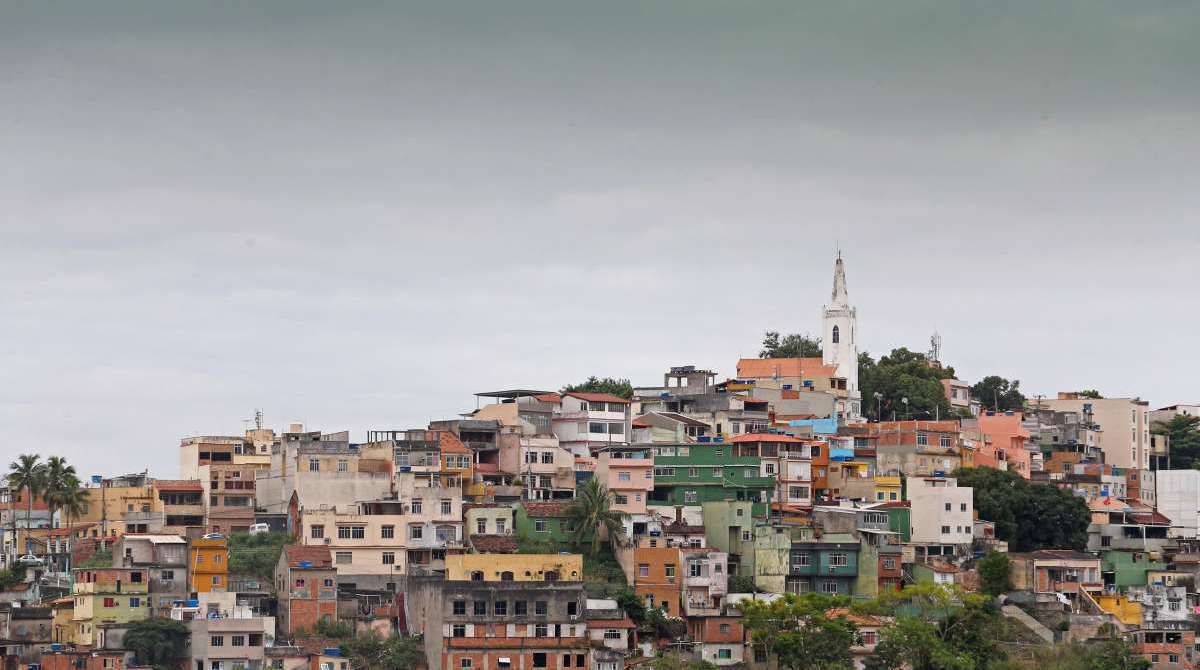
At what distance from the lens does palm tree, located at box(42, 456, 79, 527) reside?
7650 centimetres

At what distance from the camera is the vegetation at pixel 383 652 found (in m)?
64.7

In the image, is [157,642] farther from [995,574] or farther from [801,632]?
[995,574]

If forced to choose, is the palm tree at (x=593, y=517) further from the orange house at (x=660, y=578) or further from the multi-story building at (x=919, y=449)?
the multi-story building at (x=919, y=449)

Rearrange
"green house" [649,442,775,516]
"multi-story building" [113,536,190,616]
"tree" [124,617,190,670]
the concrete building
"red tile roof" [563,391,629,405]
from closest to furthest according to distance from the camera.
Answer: "tree" [124,617,190,670], "multi-story building" [113,536,190,616], "green house" [649,442,775,516], "red tile roof" [563,391,629,405], the concrete building

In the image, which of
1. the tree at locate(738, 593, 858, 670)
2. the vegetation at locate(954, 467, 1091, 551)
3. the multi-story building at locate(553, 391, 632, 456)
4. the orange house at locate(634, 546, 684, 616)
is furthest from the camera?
the multi-story building at locate(553, 391, 632, 456)

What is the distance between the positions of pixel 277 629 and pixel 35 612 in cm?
691

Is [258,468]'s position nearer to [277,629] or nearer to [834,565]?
[277,629]

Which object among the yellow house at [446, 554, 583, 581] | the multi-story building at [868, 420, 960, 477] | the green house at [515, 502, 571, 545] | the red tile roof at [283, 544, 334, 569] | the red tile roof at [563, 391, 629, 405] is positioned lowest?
the yellow house at [446, 554, 583, 581]

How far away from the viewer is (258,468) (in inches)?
3103

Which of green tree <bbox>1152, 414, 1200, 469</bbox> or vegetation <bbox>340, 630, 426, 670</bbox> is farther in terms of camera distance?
green tree <bbox>1152, 414, 1200, 469</bbox>

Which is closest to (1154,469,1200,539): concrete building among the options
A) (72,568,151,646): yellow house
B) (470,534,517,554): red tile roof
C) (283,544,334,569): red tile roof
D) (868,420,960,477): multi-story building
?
(868,420,960,477): multi-story building

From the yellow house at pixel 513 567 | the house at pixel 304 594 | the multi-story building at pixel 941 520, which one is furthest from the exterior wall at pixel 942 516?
the house at pixel 304 594

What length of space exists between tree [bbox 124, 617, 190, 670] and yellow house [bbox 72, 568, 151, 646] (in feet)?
4.82

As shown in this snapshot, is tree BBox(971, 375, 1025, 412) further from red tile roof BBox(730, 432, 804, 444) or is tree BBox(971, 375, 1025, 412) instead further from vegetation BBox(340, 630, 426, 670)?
vegetation BBox(340, 630, 426, 670)
